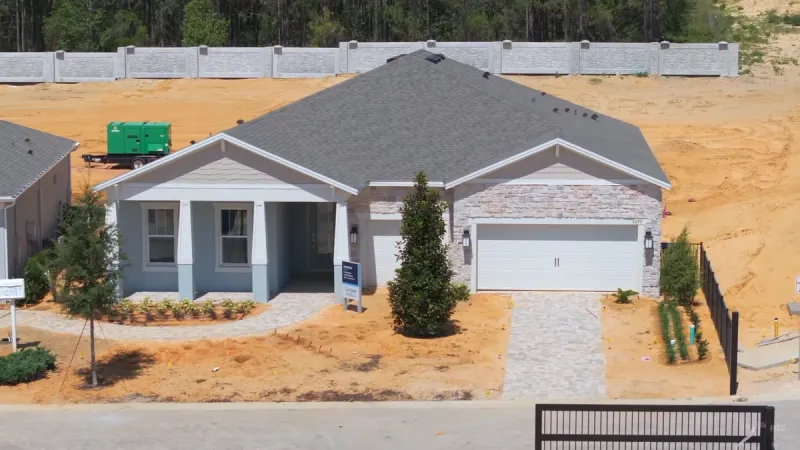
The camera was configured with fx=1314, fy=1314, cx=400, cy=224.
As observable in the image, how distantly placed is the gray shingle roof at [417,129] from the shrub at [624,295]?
2.78 m

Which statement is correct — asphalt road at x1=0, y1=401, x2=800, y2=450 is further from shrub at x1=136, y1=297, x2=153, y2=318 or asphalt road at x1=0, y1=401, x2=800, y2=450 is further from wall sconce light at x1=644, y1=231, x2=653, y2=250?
wall sconce light at x1=644, y1=231, x2=653, y2=250

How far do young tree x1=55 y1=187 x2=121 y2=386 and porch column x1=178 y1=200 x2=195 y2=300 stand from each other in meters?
6.29

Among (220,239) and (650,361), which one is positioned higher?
(220,239)

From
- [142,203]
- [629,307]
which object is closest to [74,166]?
[142,203]

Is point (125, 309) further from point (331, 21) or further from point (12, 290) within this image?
point (331, 21)

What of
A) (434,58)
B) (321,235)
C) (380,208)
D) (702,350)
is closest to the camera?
(702,350)

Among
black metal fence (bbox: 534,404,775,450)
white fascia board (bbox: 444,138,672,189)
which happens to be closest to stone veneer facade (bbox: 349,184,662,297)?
white fascia board (bbox: 444,138,672,189)

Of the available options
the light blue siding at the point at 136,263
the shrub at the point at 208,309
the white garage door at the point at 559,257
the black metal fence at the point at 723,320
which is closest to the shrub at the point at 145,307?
the shrub at the point at 208,309

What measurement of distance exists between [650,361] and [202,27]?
48.8m

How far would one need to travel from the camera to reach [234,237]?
3186 centimetres

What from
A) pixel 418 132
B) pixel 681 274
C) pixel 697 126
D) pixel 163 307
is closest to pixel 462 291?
pixel 681 274

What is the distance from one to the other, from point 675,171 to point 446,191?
18.9 metres

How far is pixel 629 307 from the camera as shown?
30406mm

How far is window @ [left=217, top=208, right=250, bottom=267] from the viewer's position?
1248 inches
